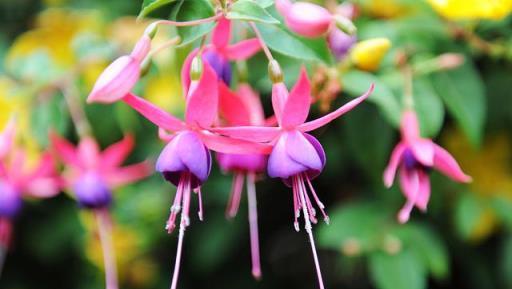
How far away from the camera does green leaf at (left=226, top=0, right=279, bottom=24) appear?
0.82m

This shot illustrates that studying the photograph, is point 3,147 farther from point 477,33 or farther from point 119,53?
point 477,33

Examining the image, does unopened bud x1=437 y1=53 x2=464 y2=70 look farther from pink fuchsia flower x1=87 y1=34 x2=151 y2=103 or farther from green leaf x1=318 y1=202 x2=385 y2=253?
pink fuchsia flower x1=87 y1=34 x2=151 y2=103

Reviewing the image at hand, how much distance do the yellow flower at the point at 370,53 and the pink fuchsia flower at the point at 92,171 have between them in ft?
1.58

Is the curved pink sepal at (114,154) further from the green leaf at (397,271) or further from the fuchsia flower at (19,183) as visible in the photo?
the green leaf at (397,271)

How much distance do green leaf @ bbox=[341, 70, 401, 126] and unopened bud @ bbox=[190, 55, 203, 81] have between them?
0.38 metres

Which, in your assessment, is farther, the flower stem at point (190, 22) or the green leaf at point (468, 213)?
→ the green leaf at point (468, 213)

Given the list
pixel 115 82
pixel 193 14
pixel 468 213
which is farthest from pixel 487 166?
pixel 115 82

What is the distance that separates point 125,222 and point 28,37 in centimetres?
63

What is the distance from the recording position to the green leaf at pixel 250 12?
0.82m

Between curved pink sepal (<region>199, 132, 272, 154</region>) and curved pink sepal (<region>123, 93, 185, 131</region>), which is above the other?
curved pink sepal (<region>123, 93, 185, 131</region>)

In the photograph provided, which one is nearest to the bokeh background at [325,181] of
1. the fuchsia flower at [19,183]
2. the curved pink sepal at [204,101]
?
the fuchsia flower at [19,183]

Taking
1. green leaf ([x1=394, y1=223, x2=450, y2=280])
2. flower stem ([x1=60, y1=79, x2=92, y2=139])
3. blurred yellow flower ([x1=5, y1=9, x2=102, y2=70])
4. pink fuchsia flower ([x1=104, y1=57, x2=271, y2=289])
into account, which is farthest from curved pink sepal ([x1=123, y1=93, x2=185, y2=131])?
blurred yellow flower ([x1=5, y1=9, x2=102, y2=70])

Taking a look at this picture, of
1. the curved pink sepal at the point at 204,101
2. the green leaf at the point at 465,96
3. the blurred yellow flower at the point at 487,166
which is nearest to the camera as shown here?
the curved pink sepal at the point at 204,101

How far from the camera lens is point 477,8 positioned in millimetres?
1208
